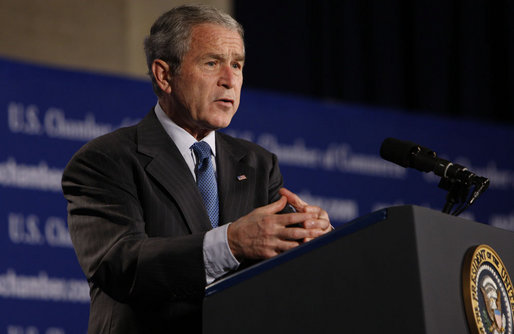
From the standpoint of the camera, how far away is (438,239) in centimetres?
148

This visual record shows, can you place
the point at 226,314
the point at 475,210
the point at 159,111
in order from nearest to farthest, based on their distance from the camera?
the point at 226,314, the point at 159,111, the point at 475,210

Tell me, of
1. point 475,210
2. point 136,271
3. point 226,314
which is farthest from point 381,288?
point 475,210

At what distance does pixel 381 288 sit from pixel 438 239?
13 cm

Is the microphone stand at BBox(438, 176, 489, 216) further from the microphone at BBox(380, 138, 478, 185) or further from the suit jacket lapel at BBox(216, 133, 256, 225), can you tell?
the suit jacket lapel at BBox(216, 133, 256, 225)

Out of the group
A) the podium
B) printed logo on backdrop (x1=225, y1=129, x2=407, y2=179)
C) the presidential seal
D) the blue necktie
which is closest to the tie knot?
the blue necktie

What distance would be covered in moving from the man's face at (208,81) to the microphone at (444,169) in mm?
428

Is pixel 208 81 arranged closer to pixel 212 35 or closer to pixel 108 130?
pixel 212 35

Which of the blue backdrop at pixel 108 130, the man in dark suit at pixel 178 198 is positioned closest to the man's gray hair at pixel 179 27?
the man in dark suit at pixel 178 198

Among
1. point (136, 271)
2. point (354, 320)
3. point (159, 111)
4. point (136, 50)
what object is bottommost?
point (354, 320)

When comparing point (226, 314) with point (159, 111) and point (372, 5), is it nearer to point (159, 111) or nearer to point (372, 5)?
point (159, 111)

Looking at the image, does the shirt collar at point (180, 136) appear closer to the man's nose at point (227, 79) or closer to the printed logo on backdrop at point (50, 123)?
the man's nose at point (227, 79)

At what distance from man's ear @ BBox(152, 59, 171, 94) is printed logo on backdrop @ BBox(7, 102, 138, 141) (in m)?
1.54

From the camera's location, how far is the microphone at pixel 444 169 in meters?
1.91

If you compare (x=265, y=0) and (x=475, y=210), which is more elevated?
(x=265, y=0)
